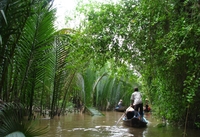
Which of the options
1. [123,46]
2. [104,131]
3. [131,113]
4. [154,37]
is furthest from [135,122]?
[154,37]

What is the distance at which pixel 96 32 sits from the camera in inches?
290

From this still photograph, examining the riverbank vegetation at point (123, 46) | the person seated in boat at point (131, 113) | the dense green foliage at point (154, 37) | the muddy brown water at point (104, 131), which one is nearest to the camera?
the riverbank vegetation at point (123, 46)

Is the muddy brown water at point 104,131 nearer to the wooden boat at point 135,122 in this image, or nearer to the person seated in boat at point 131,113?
the wooden boat at point 135,122

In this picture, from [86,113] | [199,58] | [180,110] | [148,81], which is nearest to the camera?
[199,58]

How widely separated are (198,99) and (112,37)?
3.33 meters

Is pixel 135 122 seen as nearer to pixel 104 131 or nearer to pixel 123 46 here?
pixel 104 131

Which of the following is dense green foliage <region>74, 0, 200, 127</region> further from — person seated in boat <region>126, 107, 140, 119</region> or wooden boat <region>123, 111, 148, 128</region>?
person seated in boat <region>126, 107, 140, 119</region>

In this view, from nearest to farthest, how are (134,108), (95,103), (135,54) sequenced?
(135,54)
(134,108)
(95,103)

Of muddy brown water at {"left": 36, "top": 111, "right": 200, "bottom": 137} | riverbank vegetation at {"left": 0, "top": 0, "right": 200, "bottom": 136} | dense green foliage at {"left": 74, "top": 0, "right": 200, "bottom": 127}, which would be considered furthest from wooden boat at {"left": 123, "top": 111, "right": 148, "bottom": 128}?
dense green foliage at {"left": 74, "top": 0, "right": 200, "bottom": 127}

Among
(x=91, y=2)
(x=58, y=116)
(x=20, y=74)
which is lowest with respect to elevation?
(x=58, y=116)

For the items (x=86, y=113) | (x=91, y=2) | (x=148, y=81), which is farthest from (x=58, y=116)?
(x=91, y=2)

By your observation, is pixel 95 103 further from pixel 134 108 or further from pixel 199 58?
pixel 199 58

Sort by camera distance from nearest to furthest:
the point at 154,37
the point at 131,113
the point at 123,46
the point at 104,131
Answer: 1. the point at 154,37
2. the point at 123,46
3. the point at 104,131
4. the point at 131,113

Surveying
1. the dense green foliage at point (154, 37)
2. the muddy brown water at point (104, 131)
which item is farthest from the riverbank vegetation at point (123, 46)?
the muddy brown water at point (104, 131)
